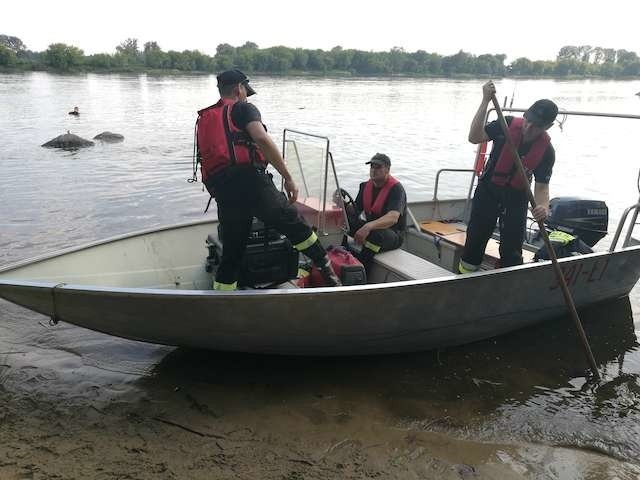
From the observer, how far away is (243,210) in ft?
10.5

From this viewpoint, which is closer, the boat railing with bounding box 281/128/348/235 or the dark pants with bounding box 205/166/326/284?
the dark pants with bounding box 205/166/326/284

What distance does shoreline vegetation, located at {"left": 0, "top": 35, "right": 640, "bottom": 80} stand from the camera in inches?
2731

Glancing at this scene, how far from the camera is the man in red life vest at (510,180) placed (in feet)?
12.1

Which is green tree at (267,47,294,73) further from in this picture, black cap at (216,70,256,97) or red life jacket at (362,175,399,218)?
black cap at (216,70,256,97)

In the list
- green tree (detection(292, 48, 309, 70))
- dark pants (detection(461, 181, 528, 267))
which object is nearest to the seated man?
dark pants (detection(461, 181, 528, 267))

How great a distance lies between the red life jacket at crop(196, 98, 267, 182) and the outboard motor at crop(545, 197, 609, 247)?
140 inches

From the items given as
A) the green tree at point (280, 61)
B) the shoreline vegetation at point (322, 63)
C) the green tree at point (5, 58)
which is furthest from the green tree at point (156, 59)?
the green tree at point (5, 58)

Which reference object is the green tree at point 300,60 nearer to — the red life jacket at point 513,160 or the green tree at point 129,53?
the green tree at point 129,53

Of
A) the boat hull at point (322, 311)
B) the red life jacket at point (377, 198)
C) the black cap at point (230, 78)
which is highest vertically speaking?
the black cap at point (230, 78)

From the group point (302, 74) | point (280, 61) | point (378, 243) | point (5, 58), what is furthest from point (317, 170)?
point (280, 61)

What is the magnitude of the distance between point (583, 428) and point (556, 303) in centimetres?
123

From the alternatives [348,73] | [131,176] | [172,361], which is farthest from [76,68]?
[172,361]

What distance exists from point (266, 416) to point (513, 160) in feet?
8.45

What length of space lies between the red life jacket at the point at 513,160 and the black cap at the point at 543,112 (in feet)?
0.59
